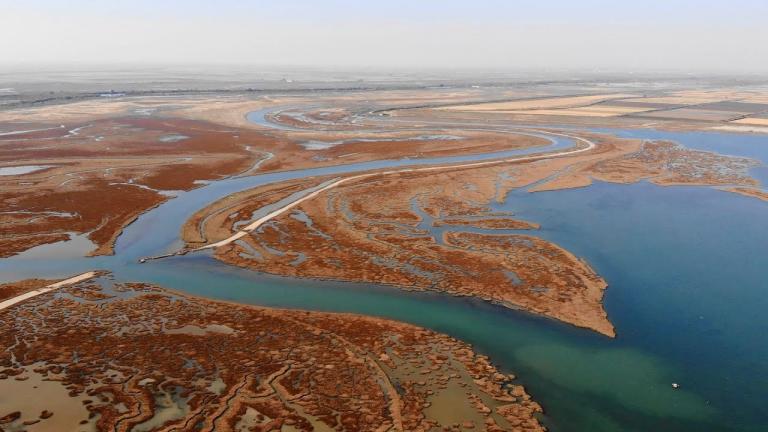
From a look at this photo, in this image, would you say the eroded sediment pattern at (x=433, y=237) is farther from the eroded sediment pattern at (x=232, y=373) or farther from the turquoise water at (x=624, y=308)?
the eroded sediment pattern at (x=232, y=373)

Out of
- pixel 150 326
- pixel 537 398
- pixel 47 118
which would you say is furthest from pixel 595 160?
pixel 47 118

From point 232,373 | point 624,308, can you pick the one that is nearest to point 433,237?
point 624,308

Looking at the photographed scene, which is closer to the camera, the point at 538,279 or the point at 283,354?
the point at 283,354

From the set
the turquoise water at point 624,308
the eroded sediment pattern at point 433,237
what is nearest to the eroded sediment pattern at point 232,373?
the turquoise water at point 624,308

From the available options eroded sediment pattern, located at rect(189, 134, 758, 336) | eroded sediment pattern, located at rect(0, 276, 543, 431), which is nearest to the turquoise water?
eroded sediment pattern, located at rect(189, 134, 758, 336)

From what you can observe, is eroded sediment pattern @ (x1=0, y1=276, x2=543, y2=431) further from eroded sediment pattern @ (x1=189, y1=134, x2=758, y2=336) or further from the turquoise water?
eroded sediment pattern @ (x1=189, y1=134, x2=758, y2=336)

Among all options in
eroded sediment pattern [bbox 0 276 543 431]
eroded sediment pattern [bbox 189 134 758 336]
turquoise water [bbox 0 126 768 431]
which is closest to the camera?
eroded sediment pattern [bbox 0 276 543 431]

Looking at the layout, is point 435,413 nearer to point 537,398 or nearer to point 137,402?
point 537,398

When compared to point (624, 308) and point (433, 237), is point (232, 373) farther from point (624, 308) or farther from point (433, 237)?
point (624, 308)
